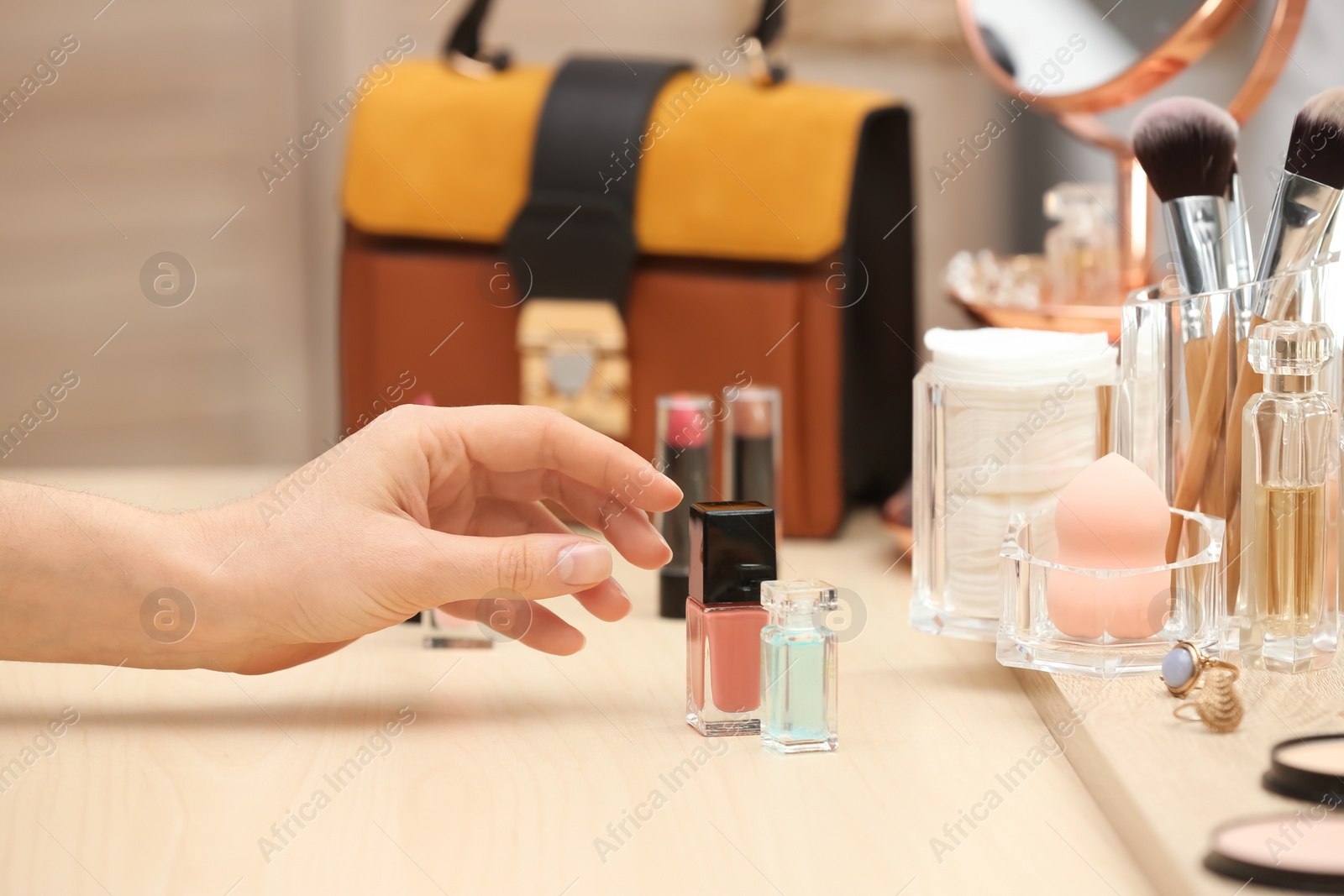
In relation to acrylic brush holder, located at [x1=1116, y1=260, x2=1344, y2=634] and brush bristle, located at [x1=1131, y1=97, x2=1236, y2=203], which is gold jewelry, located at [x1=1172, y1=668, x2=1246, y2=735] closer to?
acrylic brush holder, located at [x1=1116, y1=260, x2=1344, y2=634]

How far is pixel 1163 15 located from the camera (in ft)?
2.59

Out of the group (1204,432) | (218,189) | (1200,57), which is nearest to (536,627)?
(1204,432)

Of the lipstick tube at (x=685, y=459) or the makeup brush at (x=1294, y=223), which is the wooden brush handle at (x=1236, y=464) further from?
the lipstick tube at (x=685, y=459)

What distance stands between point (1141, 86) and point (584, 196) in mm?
385

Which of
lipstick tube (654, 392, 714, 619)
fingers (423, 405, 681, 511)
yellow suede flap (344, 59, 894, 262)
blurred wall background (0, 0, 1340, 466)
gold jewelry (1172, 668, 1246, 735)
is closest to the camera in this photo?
gold jewelry (1172, 668, 1246, 735)

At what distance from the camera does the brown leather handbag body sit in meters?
0.92

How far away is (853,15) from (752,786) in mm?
946

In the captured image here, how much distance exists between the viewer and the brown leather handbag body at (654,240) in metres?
0.92

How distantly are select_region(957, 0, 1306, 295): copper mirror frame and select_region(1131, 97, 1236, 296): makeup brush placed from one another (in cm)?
20

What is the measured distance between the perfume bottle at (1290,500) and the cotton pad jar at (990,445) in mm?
79

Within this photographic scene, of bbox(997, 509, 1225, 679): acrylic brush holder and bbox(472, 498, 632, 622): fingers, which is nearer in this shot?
bbox(997, 509, 1225, 679): acrylic brush holder

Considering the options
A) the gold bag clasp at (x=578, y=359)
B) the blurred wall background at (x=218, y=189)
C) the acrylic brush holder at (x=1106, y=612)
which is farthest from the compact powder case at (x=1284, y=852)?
the blurred wall background at (x=218, y=189)

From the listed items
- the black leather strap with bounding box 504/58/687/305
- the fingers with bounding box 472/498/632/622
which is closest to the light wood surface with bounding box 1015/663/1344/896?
the fingers with bounding box 472/498/632/622

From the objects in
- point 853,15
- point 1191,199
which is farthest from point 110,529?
point 853,15
